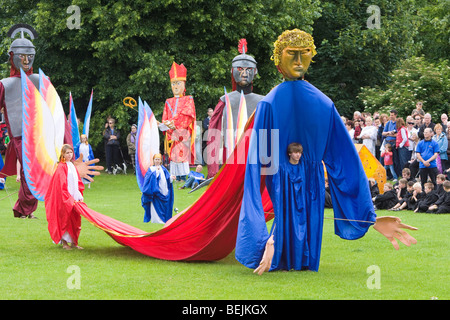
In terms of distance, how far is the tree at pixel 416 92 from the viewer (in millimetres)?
22281

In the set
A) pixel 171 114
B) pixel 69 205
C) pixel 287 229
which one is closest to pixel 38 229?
pixel 69 205

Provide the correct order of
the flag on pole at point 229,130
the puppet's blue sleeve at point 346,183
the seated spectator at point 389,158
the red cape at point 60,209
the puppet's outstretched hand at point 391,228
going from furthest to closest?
the seated spectator at point 389,158
the flag on pole at point 229,130
the red cape at point 60,209
the puppet's blue sleeve at point 346,183
the puppet's outstretched hand at point 391,228

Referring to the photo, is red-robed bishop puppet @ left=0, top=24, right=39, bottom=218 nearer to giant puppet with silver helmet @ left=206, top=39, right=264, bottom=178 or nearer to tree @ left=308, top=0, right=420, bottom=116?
giant puppet with silver helmet @ left=206, top=39, right=264, bottom=178

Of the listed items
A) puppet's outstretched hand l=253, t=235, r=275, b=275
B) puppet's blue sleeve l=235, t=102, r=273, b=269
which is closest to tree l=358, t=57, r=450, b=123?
puppet's blue sleeve l=235, t=102, r=273, b=269

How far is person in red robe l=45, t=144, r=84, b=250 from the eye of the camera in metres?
9.55

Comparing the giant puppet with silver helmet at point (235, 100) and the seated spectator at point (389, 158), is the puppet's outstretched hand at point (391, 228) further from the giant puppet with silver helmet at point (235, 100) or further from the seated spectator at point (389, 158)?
the seated spectator at point (389, 158)

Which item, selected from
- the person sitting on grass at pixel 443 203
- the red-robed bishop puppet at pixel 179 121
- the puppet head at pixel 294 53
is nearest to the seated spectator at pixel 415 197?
the person sitting on grass at pixel 443 203

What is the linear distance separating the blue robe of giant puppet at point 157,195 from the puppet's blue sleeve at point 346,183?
4.91 metres

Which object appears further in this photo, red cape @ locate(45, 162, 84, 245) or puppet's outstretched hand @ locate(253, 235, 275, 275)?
red cape @ locate(45, 162, 84, 245)

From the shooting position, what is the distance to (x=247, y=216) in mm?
7418

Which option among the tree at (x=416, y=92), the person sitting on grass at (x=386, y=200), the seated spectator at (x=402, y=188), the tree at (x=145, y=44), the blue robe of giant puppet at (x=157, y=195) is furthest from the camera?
the tree at (x=416, y=92)

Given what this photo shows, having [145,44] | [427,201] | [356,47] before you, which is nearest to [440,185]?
[427,201]

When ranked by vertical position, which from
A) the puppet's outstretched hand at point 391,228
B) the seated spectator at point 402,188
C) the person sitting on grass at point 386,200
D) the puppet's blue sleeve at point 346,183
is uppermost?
the puppet's blue sleeve at point 346,183

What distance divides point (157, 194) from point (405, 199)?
15.6 feet
